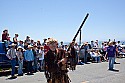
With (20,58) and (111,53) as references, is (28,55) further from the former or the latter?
(111,53)

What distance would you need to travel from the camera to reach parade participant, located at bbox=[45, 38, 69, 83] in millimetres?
6066

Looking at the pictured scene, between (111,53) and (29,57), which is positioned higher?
(111,53)

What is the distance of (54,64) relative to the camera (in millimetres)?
6113

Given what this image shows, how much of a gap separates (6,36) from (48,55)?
9317mm

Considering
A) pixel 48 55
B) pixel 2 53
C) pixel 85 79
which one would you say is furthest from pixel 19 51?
pixel 48 55

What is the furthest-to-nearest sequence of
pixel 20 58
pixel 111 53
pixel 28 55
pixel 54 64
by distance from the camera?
1. pixel 111 53
2. pixel 28 55
3. pixel 20 58
4. pixel 54 64

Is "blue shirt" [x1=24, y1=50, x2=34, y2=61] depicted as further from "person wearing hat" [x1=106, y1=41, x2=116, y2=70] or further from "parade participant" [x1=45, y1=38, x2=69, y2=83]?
"parade participant" [x1=45, y1=38, x2=69, y2=83]

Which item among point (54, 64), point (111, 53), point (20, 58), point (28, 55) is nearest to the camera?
point (54, 64)

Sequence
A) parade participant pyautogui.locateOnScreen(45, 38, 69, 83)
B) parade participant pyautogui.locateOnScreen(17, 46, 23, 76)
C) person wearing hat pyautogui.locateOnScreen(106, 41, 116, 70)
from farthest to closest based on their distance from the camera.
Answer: person wearing hat pyautogui.locateOnScreen(106, 41, 116, 70) < parade participant pyautogui.locateOnScreen(17, 46, 23, 76) < parade participant pyautogui.locateOnScreen(45, 38, 69, 83)

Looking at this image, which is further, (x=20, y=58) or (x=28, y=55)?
(x=28, y=55)

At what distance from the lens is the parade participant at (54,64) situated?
6.07 m

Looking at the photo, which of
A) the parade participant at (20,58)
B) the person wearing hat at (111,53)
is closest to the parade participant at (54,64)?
the parade participant at (20,58)

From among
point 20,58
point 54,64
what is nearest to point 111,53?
point 20,58

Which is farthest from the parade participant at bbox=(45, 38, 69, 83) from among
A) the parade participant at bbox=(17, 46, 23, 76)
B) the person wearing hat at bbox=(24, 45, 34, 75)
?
the person wearing hat at bbox=(24, 45, 34, 75)
